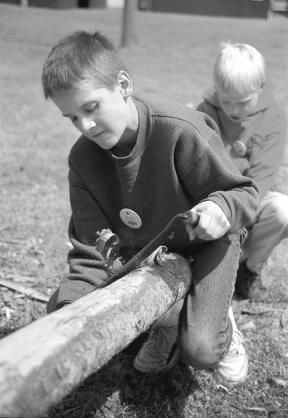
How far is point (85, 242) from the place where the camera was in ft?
9.30

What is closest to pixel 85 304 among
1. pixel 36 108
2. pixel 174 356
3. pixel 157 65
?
pixel 174 356

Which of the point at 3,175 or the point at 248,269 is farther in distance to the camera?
the point at 3,175

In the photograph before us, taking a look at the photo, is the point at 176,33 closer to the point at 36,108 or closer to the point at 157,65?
the point at 157,65

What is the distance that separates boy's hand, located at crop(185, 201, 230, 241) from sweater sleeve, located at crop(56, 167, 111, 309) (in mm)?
630

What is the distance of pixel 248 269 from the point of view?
3666mm

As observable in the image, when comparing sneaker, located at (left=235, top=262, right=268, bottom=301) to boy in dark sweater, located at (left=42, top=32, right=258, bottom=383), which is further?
sneaker, located at (left=235, top=262, right=268, bottom=301)

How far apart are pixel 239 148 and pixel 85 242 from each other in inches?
53.4

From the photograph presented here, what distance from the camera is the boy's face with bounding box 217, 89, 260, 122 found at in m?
3.52

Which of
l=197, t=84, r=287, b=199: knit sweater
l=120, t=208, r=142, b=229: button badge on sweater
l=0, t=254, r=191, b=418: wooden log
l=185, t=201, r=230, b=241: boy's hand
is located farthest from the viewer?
l=197, t=84, r=287, b=199: knit sweater

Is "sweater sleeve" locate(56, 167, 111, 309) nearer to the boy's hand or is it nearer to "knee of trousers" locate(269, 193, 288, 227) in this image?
the boy's hand

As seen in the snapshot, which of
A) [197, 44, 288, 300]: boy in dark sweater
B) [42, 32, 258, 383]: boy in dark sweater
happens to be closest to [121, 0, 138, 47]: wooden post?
[197, 44, 288, 300]: boy in dark sweater

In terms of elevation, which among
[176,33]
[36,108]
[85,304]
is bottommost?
[176,33]

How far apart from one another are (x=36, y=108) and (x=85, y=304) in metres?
6.55

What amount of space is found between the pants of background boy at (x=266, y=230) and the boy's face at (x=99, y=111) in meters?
1.33
